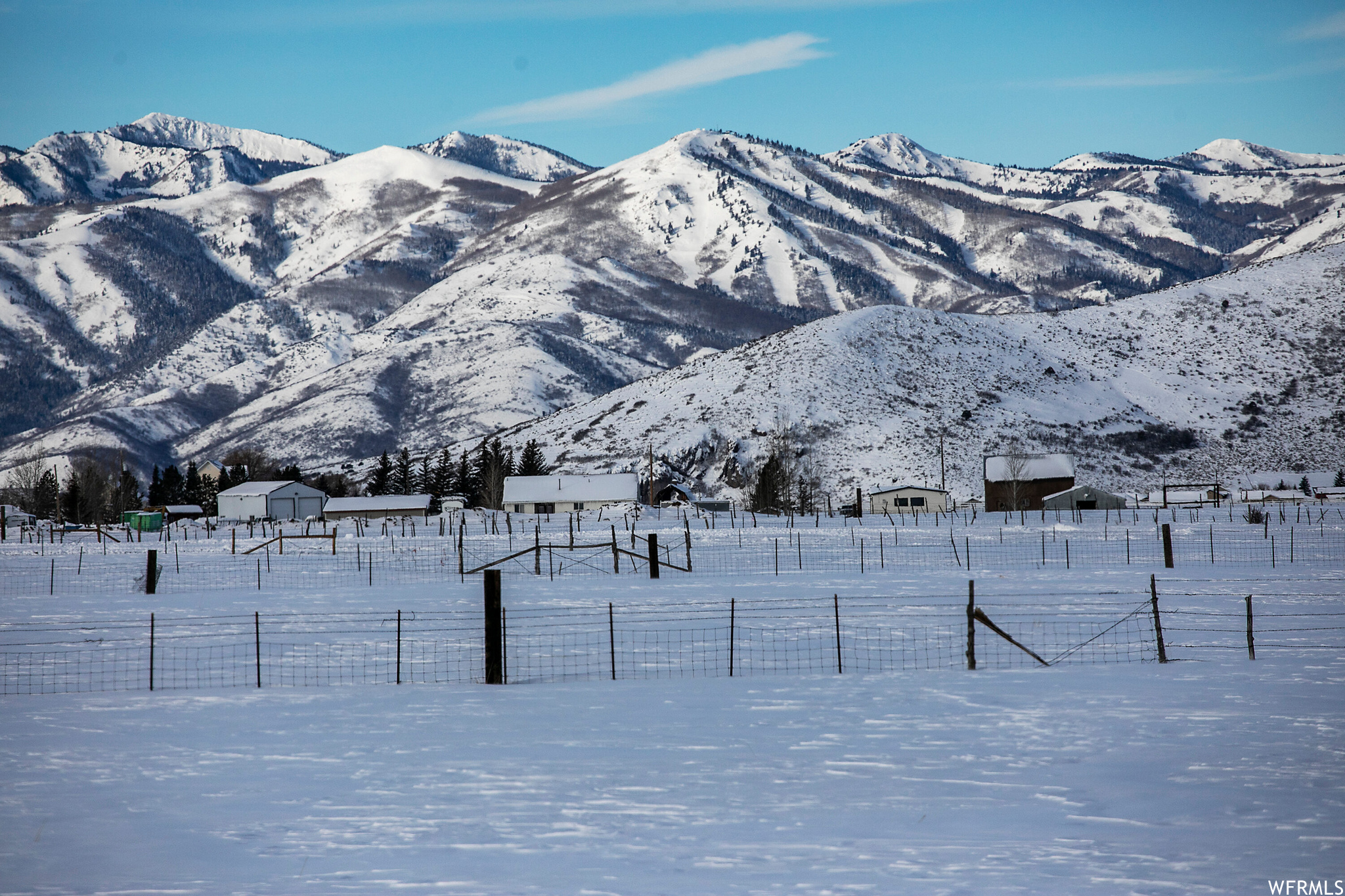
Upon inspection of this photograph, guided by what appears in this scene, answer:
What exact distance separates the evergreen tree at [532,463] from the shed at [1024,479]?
5053cm

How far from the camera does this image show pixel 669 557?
4697 cm

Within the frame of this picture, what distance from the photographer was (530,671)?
2123 cm

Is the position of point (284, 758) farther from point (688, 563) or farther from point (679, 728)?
point (688, 563)

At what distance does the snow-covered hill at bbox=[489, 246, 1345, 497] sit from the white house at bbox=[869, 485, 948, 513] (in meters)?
6.10

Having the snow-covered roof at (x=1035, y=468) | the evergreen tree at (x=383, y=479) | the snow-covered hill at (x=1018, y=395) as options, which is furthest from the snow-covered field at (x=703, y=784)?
the evergreen tree at (x=383, y=479)

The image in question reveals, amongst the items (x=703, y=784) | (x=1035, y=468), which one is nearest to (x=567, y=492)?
(x=1035, y=468)

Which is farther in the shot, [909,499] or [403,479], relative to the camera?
[403,479]

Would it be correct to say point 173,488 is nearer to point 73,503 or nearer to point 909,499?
point 73,503

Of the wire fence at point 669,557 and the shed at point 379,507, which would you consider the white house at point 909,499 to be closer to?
the wire fence at point 669,557

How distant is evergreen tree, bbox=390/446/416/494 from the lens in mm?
133250

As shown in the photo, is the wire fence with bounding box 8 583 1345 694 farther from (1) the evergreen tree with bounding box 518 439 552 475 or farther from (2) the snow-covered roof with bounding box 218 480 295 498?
(1) the evergreen tree with bounding box 518 439 552 475

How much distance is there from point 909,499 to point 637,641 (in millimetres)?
76815

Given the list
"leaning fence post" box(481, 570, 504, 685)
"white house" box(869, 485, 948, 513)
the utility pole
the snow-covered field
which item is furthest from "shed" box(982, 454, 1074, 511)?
"leaning fence post" box(481, 570, 504, 685)

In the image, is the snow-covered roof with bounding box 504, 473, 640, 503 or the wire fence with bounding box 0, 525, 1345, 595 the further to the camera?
the snow-covered roof with bounding box 504, 473, 640, 503
